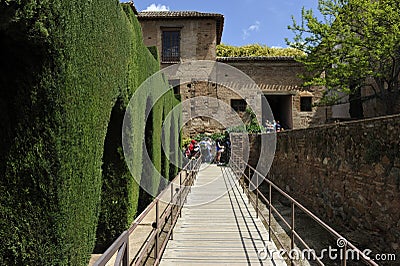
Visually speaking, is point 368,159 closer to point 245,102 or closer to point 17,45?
point 17,45

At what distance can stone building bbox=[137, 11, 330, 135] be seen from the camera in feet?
69.7

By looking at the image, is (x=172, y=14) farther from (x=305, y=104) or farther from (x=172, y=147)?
(x=172, y=147)

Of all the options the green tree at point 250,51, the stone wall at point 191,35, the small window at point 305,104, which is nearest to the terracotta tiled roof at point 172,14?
the stone wall at point 191,35

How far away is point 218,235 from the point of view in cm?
552

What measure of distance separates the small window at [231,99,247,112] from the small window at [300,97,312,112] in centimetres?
313

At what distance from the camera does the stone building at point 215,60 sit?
21250mm

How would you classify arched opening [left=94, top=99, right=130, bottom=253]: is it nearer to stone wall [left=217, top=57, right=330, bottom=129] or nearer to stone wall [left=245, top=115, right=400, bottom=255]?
stone wall [left=245, top=115, right=400, bottom=255]

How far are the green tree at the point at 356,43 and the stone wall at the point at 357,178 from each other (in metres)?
5.74

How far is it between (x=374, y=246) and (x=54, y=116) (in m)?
4.53

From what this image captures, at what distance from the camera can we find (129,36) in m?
5.09

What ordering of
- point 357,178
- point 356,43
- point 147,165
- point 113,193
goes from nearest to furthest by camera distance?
point 113,193 → point 357,178 → point 147,165 → point 356,43

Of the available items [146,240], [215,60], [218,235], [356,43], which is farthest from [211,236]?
[215,60]

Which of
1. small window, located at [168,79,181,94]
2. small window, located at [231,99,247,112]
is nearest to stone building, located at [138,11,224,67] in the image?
small window, located at [168,79,181,94]

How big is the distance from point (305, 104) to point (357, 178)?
16.2m
